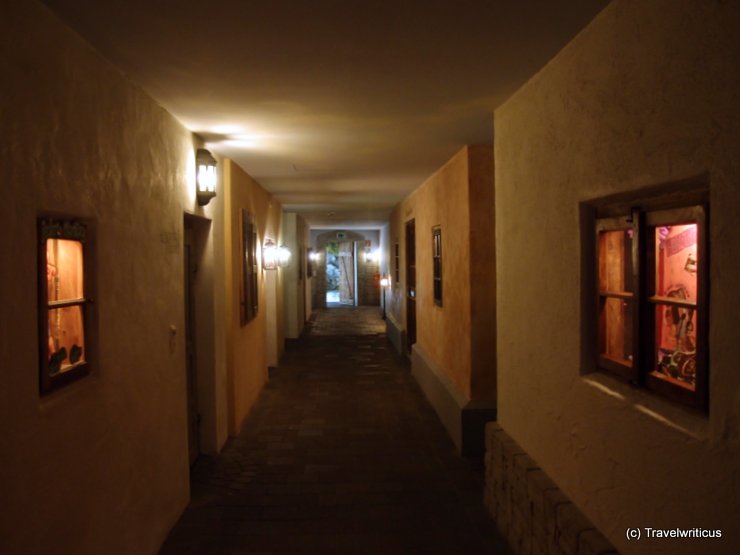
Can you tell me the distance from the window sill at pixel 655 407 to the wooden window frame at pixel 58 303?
2.36 meters

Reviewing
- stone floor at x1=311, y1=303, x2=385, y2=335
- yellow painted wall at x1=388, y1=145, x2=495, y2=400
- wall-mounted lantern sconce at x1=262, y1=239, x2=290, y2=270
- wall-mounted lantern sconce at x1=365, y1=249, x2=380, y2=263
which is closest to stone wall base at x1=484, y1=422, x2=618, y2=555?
yellow painted wall at x1=388, y1=145, x2=495, y2=400

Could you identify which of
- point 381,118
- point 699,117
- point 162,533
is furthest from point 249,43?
point 162,533

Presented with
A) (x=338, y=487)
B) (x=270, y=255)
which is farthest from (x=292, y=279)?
(x=338, y=487)

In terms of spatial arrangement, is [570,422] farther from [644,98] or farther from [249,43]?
[249,43]

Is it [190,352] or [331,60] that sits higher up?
[331,60]

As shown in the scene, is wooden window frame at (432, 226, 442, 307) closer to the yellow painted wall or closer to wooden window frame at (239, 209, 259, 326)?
the yellow painted wall

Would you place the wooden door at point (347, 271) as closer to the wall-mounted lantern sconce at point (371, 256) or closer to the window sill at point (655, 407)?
the wall-mounted lantern sconce at point (371, 256)

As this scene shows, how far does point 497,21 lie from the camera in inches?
99.2

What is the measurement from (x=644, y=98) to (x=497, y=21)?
79 cm

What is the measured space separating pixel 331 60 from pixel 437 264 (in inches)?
167

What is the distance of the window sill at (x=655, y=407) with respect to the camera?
1853mm

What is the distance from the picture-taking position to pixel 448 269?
6195 mm

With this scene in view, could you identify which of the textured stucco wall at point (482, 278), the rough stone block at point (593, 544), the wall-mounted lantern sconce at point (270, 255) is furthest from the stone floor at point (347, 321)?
the rough stone block at point (593, 544)

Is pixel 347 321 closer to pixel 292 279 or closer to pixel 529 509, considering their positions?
A: pixel 292 279
